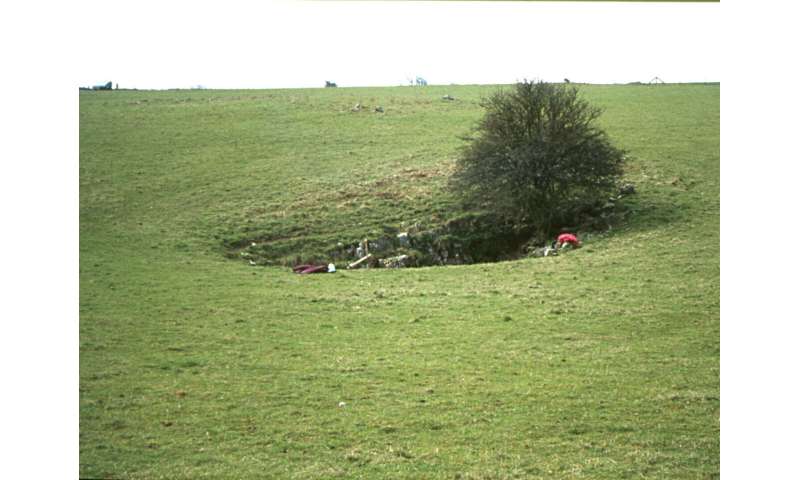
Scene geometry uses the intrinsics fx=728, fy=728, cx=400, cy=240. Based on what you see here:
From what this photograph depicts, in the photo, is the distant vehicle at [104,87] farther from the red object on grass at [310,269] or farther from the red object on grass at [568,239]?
the red object on grass at [568,239]

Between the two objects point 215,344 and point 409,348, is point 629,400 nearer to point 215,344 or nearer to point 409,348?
point 409,348

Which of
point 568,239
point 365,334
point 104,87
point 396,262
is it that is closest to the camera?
point 365,334

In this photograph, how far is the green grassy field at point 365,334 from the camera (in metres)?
7.56

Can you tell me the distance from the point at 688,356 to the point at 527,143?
937 centimetres

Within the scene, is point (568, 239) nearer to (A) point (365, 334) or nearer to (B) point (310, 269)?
(B) point (310, 269)

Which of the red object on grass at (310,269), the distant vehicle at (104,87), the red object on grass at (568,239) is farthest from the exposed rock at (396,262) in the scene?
the distant vehicle at (104,87)

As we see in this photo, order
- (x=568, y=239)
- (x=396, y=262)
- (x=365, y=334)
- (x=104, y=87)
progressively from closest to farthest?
(x=365, y=334) → (x=104, y=87) → (x=396, y=262) → (x=568, y=239)

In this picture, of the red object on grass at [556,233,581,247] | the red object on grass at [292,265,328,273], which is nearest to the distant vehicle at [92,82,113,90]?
the red object on grass at [292,265,328,273]

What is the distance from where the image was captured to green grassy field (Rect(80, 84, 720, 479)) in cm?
756

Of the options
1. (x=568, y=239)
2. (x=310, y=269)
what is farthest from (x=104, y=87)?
(x=568, y=239)

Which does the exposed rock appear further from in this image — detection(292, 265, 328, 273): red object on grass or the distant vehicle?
the distant vehicle

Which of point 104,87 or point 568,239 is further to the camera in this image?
point 568,239

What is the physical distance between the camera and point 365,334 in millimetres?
11141
